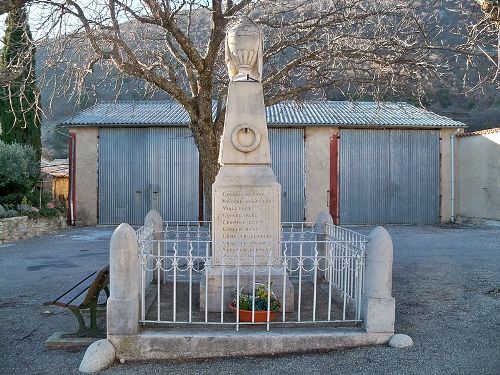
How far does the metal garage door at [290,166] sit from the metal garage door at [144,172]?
322cm

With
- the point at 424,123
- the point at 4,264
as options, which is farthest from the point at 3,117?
the point at 424,123

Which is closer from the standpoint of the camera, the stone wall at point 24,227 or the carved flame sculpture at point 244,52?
the carved flame sculpture at point 244,52

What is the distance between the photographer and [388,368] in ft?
16.1

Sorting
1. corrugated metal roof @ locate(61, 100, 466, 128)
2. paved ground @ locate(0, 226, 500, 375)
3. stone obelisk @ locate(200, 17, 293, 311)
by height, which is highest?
corrugated metal roof @ locate(61, 100, 466, 128)

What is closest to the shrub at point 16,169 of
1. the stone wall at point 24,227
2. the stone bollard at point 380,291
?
the stone wall at point 24,227

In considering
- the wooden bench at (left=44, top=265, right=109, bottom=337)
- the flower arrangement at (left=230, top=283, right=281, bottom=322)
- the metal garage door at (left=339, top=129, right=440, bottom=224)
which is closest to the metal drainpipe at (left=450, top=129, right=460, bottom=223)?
the metal garage door at (left=339, top=129, right=440, bottom=224)

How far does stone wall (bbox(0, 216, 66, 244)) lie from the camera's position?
614 inches

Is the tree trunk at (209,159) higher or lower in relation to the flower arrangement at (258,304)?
higher

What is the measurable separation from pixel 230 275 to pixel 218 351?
1230 millimetres

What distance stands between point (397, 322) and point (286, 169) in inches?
567

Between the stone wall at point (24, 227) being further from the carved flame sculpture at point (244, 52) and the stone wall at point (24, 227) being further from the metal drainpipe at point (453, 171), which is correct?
the metal drainpipe at point (453, 171)

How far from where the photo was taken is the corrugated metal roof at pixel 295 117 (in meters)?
20.4

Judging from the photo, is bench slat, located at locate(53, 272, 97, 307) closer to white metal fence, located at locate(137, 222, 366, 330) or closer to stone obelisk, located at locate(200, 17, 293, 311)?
white metal fence, located at locate(137, 222, 366, 330)

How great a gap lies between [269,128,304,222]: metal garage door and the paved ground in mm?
7455
